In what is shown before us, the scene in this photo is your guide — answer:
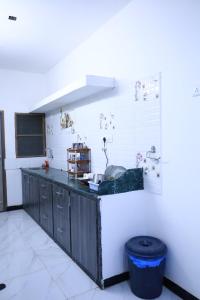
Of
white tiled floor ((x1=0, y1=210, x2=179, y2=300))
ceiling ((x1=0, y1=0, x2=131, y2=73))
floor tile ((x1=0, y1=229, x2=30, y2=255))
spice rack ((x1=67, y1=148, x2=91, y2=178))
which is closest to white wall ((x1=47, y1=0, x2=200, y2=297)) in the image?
ceiling ((x1=0, y1=0, x2=131, y2=73))

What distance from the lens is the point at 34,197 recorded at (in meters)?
4.53

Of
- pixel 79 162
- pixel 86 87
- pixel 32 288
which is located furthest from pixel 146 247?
pixel 86 87

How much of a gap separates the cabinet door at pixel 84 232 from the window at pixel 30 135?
9.25 feet

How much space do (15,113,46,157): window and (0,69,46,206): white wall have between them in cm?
11

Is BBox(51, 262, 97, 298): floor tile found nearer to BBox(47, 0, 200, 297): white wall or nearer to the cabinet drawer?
BBox(47, 0, 200, 297): white wall

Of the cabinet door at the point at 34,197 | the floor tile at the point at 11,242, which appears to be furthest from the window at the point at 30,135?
the floor tile at the point at 11,242

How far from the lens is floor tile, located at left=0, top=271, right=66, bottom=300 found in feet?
7.80

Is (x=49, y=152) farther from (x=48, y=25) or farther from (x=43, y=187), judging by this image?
(x=48, y=25)

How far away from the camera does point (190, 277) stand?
2.28 m

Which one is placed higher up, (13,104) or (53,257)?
(13,104)

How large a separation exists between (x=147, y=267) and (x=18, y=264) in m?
1.59

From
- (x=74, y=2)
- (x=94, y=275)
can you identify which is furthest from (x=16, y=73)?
(x=94, y=275)

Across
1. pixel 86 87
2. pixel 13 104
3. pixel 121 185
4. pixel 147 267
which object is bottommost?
pixel 147 267

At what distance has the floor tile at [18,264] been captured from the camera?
2814 millimetres
